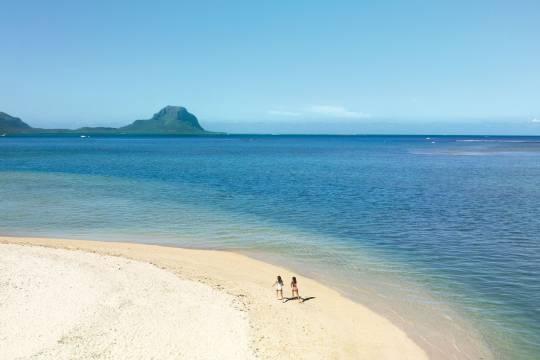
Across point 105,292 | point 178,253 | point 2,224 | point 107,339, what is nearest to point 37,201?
point 2,224

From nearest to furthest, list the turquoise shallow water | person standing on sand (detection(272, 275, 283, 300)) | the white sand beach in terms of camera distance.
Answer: the white sand beach, the turquoise shallow water, person standing on sand (detection(272, 275, 283, 300))

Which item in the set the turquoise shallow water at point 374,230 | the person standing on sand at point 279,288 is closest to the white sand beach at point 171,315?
the person standing on sand at point 279,288

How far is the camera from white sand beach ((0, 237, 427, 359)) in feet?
54.2

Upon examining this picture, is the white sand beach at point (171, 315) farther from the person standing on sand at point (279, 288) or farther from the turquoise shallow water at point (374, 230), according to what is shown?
the turquoise shallow water at point (374, 230)

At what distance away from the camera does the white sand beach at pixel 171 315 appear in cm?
1652

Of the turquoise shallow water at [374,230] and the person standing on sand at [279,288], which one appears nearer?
the turquoise shallow water at [374,230]

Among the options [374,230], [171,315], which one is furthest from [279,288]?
[374,230]

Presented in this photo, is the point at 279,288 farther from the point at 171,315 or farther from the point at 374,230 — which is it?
the point at 374,230

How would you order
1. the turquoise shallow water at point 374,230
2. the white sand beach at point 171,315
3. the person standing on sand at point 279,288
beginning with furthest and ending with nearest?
the person standing on sand at point 279,288 → the turquoise shallow water at point 374,230 → the white sand beach at point 171,315

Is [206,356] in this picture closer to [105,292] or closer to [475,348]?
[105,292]

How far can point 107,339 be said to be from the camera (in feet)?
55.5

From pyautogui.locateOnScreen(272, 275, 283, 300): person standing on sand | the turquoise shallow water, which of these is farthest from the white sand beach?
the turquoise shallow water

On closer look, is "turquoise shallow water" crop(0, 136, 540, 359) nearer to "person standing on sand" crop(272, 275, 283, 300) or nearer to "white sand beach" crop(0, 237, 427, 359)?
"white sand beach" crop(0, 237, 427, 359)

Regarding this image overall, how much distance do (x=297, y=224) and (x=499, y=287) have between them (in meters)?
19.1
